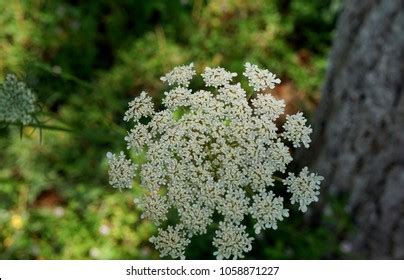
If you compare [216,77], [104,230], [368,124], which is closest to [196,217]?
[216,77]

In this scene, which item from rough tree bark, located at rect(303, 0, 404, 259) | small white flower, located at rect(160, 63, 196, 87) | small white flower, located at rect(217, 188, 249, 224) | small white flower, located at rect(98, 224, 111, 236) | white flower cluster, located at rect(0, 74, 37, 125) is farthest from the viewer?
small white flower, located at rect(98, 224, 111, 236)

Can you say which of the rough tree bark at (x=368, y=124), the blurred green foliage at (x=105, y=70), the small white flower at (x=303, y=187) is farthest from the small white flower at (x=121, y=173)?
the blurred green foliage at (x=105, y=70)

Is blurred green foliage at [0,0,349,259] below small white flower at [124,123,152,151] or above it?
above

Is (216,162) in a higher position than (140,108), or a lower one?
lower

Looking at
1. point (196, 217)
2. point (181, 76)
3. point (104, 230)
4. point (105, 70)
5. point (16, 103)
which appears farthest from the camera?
point (105, 70)

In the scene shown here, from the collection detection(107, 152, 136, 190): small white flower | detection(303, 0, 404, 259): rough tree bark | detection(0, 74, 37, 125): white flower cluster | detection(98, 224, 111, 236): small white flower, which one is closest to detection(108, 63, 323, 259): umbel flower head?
detection(107, 152, 136, 190): small white flower

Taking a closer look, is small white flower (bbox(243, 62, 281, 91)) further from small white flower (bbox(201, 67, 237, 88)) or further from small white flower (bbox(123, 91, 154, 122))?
small white flower (bbox(123, 91, 154, 122))

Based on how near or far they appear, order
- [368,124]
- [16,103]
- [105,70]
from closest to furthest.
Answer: [16,103], [368,124], [105,70]

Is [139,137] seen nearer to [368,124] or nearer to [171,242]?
[171,242]
